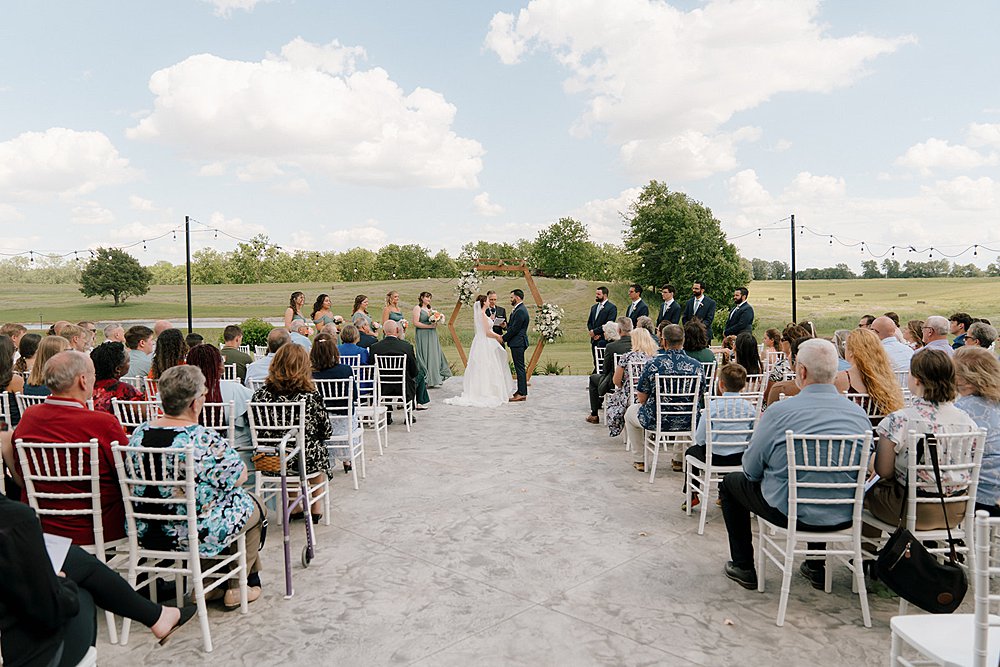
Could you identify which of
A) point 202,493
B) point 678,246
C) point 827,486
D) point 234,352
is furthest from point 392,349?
point 678,246

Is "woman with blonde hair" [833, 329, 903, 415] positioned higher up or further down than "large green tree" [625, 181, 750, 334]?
further down

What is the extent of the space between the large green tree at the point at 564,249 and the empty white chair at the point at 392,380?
17174 mm

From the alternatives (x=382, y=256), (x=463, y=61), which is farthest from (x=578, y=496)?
(x=382, y=256)

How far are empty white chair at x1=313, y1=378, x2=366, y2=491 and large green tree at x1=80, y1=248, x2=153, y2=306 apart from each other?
14.8m

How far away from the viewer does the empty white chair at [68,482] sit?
2.97 metres

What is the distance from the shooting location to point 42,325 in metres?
17.2

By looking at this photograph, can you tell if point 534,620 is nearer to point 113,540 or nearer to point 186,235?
point 113,540

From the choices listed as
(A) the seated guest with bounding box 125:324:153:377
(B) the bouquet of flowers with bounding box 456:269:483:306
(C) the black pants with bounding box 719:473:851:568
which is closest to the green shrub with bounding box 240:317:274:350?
(B) the bouquet of flowers with bounding box 456:269:483:306

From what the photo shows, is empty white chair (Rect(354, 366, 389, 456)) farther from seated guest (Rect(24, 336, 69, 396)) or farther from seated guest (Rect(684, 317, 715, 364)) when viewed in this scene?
seated guest (Rect(684, 317, 715, 364))

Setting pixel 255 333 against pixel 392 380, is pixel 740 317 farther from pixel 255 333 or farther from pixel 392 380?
pixel 255 333

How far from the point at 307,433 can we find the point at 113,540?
4.76ft

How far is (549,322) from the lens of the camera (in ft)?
38.4

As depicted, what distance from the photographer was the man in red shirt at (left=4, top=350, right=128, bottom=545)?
3066 mm

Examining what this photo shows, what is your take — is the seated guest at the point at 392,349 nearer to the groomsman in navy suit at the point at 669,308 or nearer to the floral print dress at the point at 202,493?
the groomsman in navy suit at the point at 669,308
